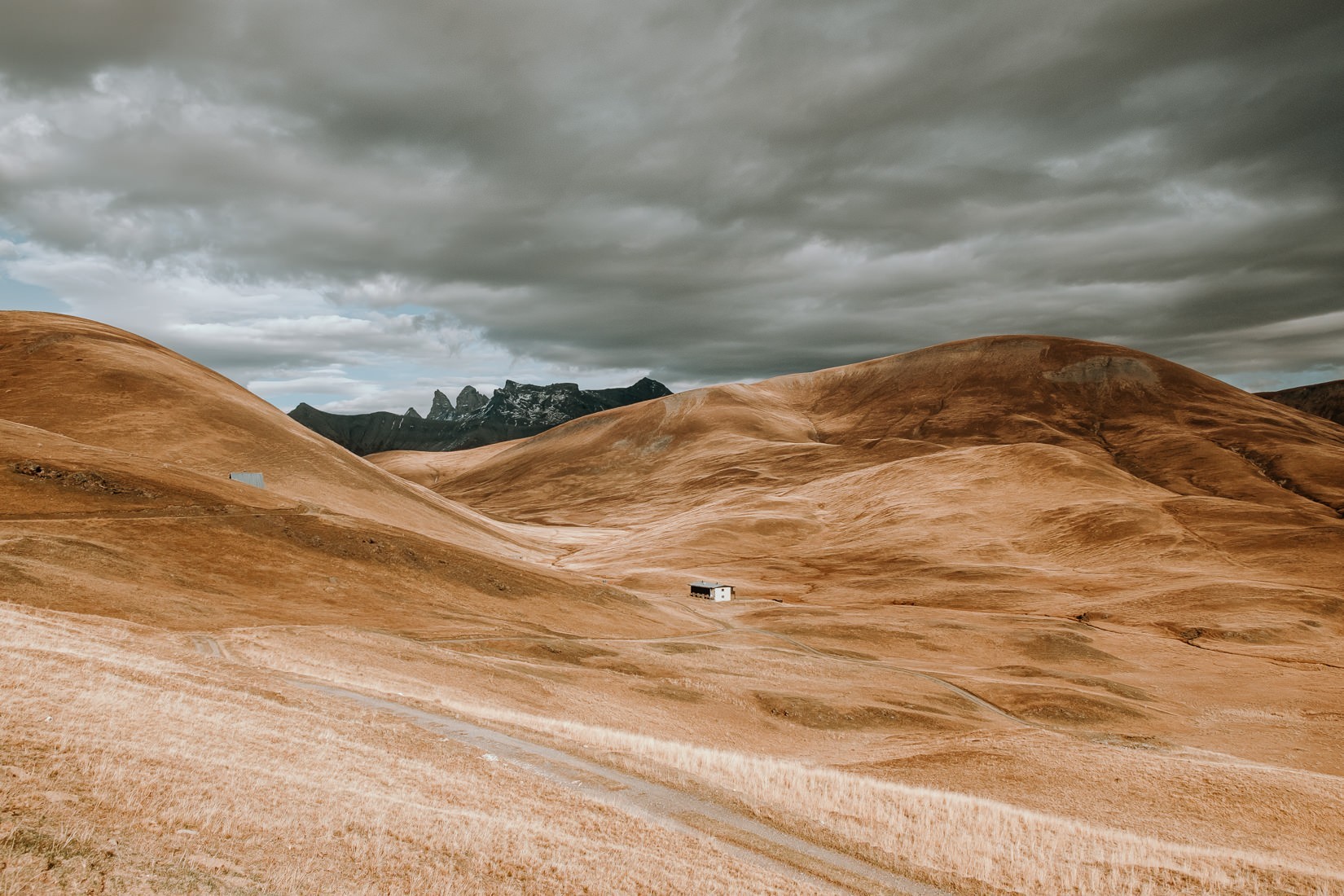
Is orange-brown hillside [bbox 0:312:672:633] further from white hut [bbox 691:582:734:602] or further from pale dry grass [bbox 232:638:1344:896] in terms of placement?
pale dry grass [bbox 232:638:1344:896]

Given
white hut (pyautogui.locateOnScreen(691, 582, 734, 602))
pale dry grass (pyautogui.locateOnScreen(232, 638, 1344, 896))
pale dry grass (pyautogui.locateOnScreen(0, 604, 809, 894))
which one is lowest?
white hut (pyautogui.locateOnScreen(691, 582, 734, 602))

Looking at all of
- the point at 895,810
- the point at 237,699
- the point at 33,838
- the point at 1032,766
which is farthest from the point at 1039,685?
the point at 33,838

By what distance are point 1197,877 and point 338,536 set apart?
70784 millimetres

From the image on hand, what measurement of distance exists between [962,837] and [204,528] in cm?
6451

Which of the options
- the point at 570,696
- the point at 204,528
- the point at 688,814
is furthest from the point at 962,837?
the point at 204,528

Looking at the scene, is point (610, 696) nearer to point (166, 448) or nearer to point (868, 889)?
point (868, 889)

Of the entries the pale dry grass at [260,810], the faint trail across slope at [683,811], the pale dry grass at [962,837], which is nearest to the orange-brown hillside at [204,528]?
the faint trail across slope at [683,811]

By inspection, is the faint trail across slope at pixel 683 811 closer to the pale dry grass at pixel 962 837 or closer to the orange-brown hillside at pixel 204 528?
the pale dry grass at pixel 962 837

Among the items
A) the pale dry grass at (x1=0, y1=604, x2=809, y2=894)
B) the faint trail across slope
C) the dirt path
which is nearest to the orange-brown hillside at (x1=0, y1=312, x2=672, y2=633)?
the dirt path

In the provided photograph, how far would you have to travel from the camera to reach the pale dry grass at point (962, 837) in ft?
71.3

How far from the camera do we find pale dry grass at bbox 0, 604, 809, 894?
12328 millimetres

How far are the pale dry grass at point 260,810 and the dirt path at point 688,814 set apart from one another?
1292 mm

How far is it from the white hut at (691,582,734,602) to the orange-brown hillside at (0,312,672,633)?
75.1 ft

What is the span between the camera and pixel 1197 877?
72.3 feet
